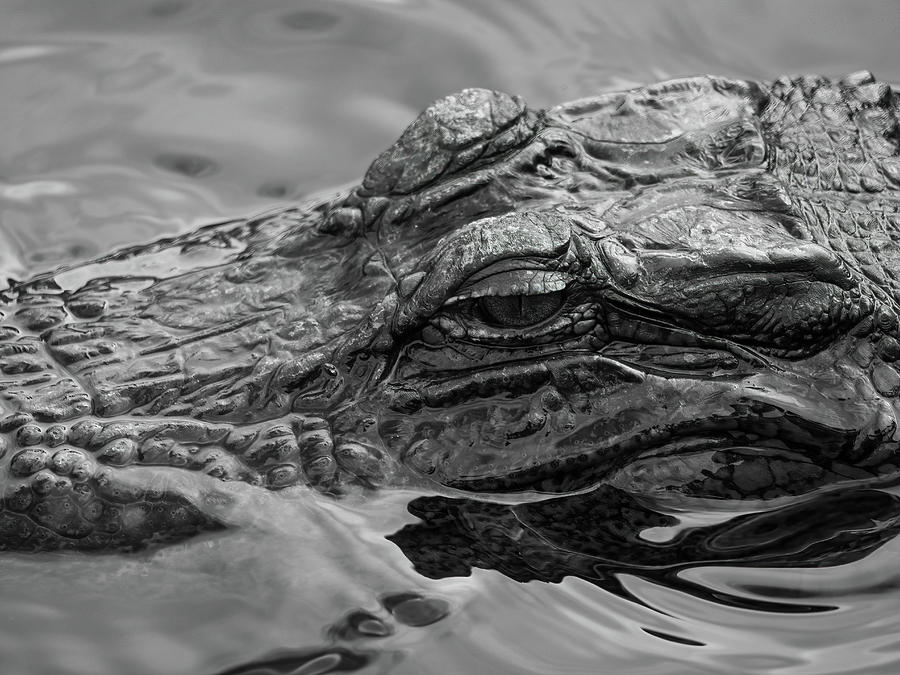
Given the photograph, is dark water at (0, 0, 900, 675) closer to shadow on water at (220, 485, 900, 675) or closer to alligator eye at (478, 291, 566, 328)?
shadow on water at (220, 485, 900, 675)

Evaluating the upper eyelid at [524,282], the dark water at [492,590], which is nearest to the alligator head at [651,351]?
the upper eyelid at [524,282]

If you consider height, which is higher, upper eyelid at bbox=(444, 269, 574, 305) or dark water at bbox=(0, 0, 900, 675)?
upper eyelid at bbox=(444, 269, 574, 305)

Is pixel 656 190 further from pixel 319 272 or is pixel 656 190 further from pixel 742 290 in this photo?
pixel 319 272

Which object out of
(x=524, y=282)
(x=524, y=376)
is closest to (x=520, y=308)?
(x=524, y=282)

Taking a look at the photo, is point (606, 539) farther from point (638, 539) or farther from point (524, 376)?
point (524, 376)

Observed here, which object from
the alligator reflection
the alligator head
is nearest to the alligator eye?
the alligator head

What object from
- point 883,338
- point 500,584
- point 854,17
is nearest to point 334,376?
point 500,584
